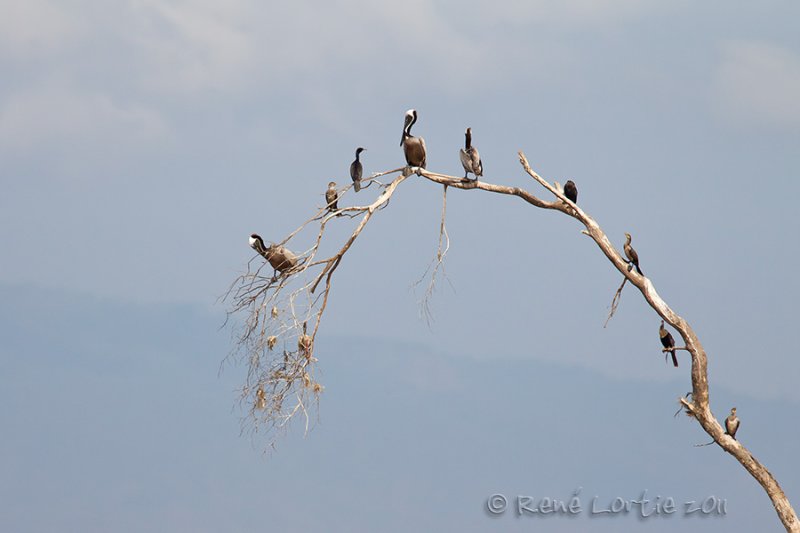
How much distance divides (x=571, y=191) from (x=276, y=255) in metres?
3.67

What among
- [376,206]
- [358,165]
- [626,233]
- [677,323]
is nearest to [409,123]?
[358,165]

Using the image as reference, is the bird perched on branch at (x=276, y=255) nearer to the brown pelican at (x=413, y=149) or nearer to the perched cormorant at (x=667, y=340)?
the brown pelican at (x=413, y=149)

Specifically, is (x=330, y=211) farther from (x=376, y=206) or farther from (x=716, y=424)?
(x=716, y=424)

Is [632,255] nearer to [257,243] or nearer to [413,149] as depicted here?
[413,149]

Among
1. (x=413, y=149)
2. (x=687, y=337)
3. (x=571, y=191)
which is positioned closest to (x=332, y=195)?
(x=413, y=149)

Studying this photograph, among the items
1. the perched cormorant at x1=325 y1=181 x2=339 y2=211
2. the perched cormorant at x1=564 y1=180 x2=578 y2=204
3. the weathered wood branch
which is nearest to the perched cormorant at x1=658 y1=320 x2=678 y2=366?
the weathered wood branch

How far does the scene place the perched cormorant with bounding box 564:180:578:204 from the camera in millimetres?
12742

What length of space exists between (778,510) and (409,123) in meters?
5.99

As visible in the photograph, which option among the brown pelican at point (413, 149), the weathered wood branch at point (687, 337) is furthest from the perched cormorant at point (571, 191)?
the brown pelican at point (413, 149)

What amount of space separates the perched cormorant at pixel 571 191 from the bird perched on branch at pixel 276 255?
3513 millimetres

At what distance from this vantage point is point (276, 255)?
11523 millimetres

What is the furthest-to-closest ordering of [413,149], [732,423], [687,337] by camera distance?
1. [413,149]
2. [732,423]
3. [687,337]

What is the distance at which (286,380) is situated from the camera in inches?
407

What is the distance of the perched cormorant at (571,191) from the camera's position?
502 inches
